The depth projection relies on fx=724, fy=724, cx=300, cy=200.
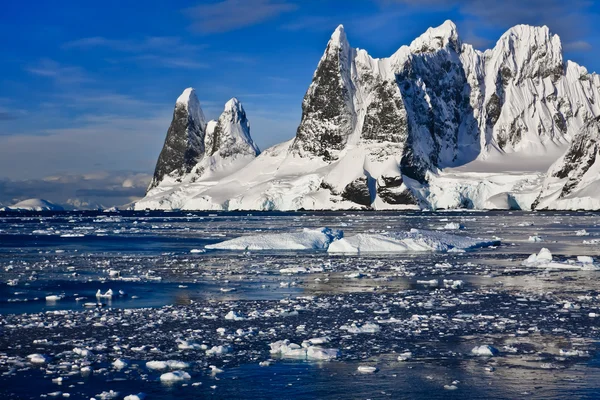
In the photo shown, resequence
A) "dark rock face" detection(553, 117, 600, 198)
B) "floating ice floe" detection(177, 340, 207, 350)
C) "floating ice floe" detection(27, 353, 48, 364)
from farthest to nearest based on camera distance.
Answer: "dark rock face" detection(553, 117, 600, 198) → "floating ice floe" detection(177, 340, 207, 350) → "floating ice floe" detection(27, 353, 48, 364)

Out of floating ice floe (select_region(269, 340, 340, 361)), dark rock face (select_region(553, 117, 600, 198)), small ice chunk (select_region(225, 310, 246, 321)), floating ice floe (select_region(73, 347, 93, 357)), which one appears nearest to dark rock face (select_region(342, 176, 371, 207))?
dark rock face (select_region(553, 117, 600, 198))

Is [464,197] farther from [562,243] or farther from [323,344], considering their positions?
[323,344]

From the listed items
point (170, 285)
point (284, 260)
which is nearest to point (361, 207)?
point (284, 260)

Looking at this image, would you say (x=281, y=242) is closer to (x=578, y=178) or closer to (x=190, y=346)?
(x=190, y=346)

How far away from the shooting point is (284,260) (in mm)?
36375

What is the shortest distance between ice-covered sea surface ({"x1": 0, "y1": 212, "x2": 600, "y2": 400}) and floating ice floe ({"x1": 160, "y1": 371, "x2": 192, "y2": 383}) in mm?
27

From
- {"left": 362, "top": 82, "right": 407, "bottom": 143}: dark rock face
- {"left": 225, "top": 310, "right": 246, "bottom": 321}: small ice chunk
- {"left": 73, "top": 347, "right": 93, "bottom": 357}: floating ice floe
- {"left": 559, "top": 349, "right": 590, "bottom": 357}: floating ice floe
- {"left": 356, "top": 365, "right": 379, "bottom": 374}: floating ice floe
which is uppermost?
{"left": 362, "top": 82, "right": 407, "bottom": 143}: dark rock face

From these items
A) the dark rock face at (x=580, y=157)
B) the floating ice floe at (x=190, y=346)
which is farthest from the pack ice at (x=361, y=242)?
the dark rock face at (x=580, y=157)

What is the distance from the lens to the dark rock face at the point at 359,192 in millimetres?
169625

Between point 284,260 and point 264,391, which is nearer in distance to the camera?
point 264,391

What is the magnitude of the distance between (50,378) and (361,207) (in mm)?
158143

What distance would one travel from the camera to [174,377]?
12.9 meters

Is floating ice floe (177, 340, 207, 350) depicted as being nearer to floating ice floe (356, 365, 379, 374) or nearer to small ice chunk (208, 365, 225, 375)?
small ice chunk (208, 365, 225, 375)

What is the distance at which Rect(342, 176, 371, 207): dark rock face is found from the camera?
170m
